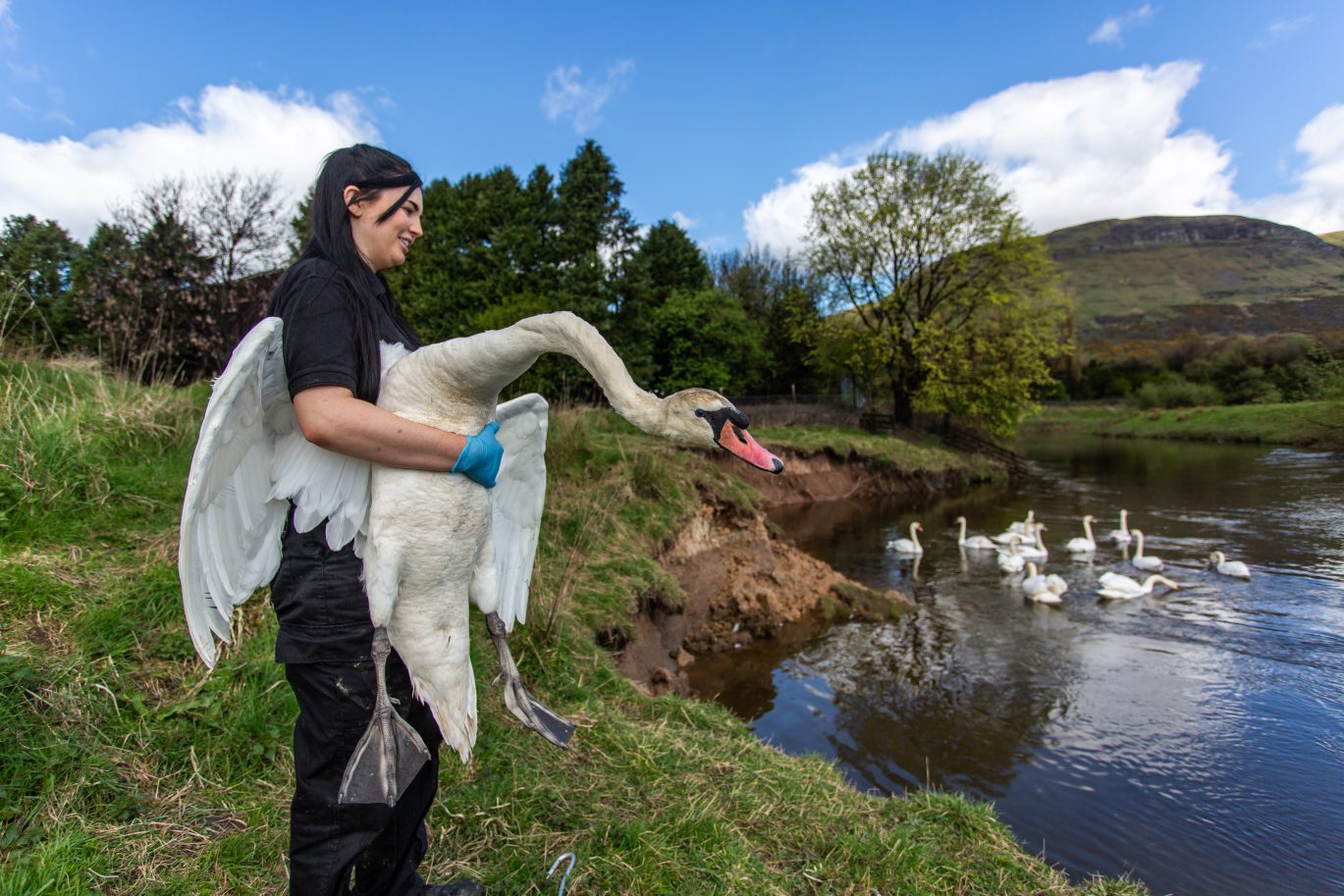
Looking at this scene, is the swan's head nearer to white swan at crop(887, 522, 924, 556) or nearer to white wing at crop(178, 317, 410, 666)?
white wing at crop(178, 317, 410, 666)

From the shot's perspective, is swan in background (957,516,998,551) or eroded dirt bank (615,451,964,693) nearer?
eroded dirt bank (615,451,964,693)

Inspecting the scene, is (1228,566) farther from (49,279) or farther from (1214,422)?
(1214,422)

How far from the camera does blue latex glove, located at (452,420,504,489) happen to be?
6.39 ft

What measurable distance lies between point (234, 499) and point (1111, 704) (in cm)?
853

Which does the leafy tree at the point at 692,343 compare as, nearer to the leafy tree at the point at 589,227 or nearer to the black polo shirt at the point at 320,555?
the leafy tree at the point at 589,227

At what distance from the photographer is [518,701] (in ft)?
7.71

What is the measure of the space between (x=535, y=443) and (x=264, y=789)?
2165 millimetres

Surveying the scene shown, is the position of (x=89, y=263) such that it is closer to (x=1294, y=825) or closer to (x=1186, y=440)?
(x=1294, y=825)

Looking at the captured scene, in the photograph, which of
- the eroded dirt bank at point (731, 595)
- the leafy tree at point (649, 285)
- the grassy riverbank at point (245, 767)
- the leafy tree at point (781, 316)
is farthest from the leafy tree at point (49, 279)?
the leafy tree at point (781, 316)

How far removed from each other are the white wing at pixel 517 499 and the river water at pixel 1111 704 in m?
4.29

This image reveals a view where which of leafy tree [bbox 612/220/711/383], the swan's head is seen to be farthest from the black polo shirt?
leafy tree [bbox 612/220/711/383]

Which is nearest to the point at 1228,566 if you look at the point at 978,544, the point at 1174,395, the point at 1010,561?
the point at 1010,561

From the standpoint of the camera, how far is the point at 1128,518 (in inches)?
656

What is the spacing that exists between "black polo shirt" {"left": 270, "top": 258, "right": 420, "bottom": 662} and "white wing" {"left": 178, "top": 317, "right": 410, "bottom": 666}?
0.05m
